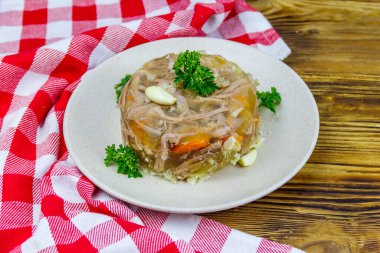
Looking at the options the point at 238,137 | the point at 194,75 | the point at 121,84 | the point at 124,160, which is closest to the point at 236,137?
the point at 238,137

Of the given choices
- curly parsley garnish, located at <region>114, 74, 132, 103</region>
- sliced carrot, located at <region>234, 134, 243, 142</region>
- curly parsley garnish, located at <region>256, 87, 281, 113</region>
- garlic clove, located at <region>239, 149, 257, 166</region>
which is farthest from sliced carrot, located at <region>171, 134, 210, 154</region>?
curly parsley garnish, located at <region>114, 74, 132, 103</region>

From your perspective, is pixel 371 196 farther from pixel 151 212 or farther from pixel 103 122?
pixel 103 122

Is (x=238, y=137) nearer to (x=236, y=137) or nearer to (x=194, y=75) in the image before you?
(x=236, y=137)

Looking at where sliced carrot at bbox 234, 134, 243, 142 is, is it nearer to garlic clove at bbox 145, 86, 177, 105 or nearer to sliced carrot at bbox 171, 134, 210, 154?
sliced carrot at bbox 171, 134, 210, 154

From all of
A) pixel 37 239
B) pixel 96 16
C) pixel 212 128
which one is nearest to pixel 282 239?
pixel 212 128

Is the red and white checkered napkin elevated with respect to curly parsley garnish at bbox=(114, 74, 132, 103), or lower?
lower

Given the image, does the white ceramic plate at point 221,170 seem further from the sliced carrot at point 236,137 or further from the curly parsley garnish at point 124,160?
the sliced carrot at point 236,137
